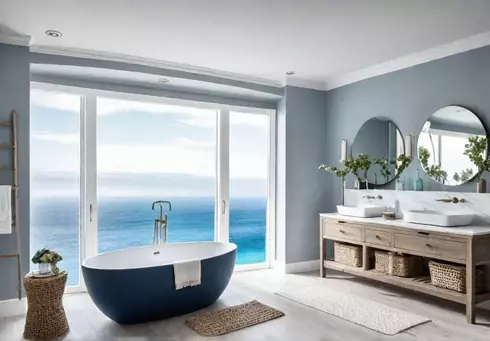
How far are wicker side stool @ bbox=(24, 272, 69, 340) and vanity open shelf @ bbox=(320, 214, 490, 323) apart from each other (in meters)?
3.17

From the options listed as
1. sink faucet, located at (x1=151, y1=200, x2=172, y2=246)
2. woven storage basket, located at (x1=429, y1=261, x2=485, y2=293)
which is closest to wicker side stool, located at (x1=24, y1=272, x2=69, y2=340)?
sink faucet, located at (x1=151, y1=200, x2=172, y2=246)

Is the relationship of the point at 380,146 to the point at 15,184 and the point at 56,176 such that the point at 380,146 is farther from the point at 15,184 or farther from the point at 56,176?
the point at 15,184

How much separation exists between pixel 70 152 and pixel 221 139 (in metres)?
1.96

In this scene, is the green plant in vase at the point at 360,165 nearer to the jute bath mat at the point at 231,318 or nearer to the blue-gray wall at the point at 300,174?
the blue-gray wall at the point at 300,174

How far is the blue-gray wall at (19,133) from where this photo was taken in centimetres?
381

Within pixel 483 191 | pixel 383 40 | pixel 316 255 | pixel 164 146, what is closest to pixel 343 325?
pixel 483 191

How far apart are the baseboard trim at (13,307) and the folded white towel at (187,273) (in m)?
1.55

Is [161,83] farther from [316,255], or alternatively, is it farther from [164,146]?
[316,255]

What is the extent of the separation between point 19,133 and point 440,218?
13.5ft

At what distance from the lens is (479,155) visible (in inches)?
156

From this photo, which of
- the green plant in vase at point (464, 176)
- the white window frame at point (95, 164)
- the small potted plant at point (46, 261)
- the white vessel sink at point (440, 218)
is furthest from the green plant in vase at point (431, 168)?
the small potted plant at point (46, 261)

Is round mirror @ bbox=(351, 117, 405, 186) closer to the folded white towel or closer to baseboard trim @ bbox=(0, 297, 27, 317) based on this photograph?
the folded white towel

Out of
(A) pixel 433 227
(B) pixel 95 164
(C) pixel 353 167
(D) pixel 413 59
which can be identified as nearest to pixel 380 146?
(C) pixel 353 167

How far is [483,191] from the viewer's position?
3.89 meters
